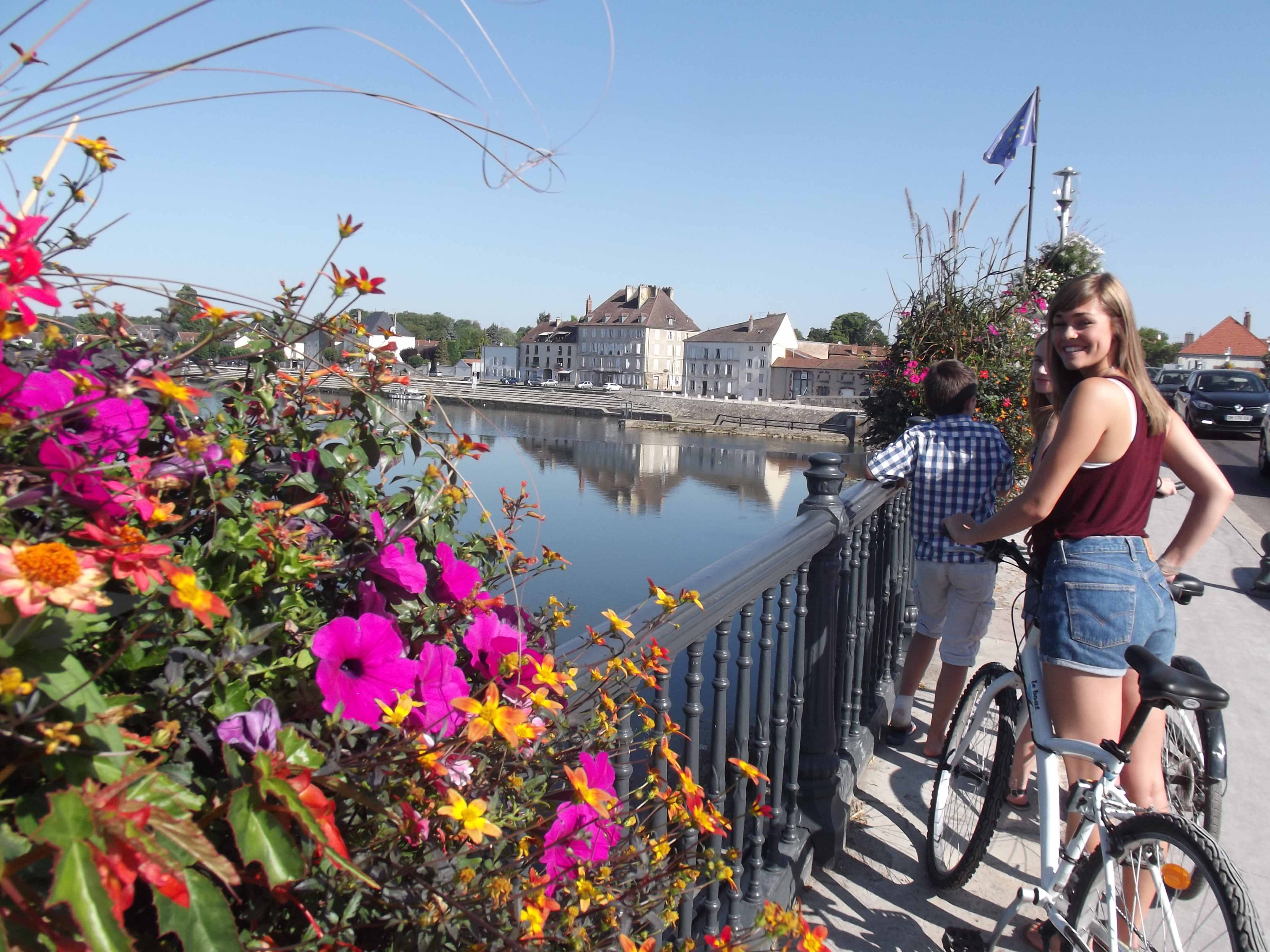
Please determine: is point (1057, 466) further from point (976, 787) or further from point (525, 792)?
point (525, 792)

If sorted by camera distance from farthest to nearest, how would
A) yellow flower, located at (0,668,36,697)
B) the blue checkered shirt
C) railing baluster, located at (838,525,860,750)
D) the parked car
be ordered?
the parked car, the blue checkered shirt, railing baluster, located at (838,525,860,750), yellow flower, located at (0,668,36,697)

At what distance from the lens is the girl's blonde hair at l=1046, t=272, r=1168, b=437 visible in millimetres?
2271

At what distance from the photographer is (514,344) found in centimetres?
Result: 9981

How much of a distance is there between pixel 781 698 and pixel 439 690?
1.66 m

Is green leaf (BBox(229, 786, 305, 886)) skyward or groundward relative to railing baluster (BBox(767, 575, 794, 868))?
skyward

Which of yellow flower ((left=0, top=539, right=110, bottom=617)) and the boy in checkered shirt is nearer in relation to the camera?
yellow flower ((left=0, top=539, right=110, bottom=617))

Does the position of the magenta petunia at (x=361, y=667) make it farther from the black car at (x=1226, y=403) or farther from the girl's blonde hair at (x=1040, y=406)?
the black car at (x=1226, y=403)

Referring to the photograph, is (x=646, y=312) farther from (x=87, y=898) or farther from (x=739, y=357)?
(x=87, y=898)

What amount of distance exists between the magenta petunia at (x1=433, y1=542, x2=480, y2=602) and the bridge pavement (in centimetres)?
185

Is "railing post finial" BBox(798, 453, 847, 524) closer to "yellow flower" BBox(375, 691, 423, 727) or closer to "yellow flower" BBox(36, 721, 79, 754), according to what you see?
"yellow flower" BBox(375, 691, 423, 727)

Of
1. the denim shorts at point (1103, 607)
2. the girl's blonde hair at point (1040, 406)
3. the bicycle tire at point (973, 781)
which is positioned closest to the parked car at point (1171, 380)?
the girl's blonde hair at point (1040, 406)

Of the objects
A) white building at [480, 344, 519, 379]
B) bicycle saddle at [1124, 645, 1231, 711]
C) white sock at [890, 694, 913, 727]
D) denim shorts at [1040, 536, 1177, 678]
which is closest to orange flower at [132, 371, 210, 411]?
bicycle saddle at [1124, 645, 1231, 711]

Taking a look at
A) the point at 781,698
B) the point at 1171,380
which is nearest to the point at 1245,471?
the point at 781,698

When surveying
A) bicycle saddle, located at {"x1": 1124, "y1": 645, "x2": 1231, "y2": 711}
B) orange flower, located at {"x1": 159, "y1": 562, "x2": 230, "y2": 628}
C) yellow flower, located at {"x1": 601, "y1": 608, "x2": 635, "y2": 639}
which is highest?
orange flower, located at {"x1": 159, "y1": 562, "x2": 230, "y2": 628}
